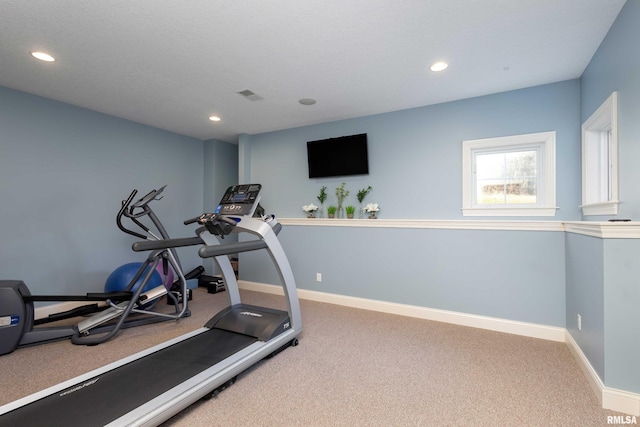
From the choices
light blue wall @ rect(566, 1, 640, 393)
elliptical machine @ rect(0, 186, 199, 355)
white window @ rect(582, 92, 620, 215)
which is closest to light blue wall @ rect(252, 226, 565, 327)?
white window @ rect(582, 92, 620, 215)

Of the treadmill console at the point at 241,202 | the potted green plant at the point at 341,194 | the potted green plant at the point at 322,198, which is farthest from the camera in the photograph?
the potted green plant at the point at 322,198

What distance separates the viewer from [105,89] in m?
3.14

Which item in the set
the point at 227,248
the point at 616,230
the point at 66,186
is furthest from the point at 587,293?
the point at 66,186

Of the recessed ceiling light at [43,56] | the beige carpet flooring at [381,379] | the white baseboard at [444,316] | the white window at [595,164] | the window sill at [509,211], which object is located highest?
the recessed ceiling light at [43,56]

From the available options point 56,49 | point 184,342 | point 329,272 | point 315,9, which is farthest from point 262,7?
point 329,272

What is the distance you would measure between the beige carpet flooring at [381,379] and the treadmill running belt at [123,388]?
0.23 meters

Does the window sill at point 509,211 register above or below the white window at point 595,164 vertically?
below

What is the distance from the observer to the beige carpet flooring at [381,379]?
175 cm

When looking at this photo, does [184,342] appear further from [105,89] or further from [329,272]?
[105,89]

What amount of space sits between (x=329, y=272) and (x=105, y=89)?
344 cm

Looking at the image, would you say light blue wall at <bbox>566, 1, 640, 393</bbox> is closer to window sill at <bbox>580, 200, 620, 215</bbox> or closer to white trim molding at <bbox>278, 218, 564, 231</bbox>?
window sill at <bbox>580, 200, 620, 215</bbox>

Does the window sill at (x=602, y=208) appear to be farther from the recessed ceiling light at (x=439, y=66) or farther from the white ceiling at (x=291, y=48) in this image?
the recessed ceiling light at (x=439, y=66)

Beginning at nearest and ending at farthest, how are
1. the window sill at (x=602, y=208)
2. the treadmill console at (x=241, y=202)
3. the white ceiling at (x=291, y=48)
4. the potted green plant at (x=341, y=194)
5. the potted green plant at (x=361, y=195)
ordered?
the white ceiling at (x=291, y=48) < the window sill at (x=602, y=208) < the treadmill console at (x=241, y=202) < the potted green plant at (x=361, y=195) < the potted green plant at (x=341, y=194)

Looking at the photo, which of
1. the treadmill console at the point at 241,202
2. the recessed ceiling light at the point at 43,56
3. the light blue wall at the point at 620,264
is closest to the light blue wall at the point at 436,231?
the light blue wall at the point at 620,264
